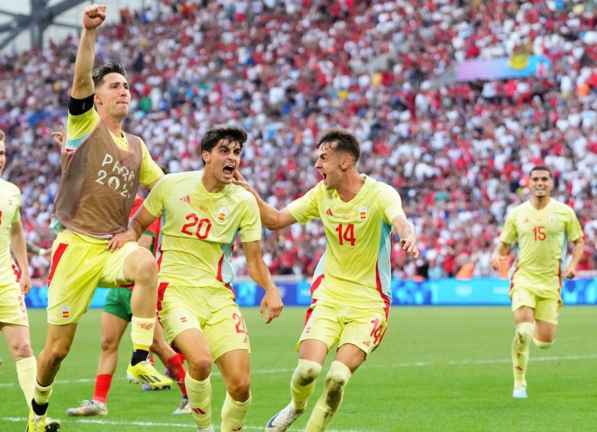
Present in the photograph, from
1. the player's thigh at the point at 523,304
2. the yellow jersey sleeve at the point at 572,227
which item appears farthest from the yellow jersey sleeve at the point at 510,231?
the player's thigh at the point at 523,304

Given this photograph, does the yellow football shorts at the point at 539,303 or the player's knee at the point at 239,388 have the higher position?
the player's knee at the point at 239,388

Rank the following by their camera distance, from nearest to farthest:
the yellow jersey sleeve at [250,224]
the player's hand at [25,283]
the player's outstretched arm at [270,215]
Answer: the yellow jersey sleeve at [250,224] → the player's outstretched arm at [270,215] → the player's hand at [25,283]

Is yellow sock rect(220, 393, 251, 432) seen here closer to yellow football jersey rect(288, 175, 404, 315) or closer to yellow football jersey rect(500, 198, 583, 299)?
yellow football jersey rect(288, 175, 404, 315)

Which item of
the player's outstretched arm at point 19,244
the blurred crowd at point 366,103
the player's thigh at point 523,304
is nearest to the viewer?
the player's outstretched arm at point 19,244

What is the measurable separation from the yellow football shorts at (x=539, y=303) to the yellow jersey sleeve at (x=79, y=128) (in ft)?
20.8

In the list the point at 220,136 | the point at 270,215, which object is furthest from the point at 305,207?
the point at 220,136

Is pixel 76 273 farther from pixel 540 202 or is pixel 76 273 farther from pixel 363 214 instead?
pixel 540 202

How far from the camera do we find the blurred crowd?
31.1 meters

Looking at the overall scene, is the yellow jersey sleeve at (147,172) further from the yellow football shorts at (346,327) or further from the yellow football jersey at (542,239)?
the yellow football jersey at (542,239)

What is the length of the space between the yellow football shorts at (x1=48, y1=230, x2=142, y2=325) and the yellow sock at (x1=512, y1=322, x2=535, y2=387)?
532 cm

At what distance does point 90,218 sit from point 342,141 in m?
2.03

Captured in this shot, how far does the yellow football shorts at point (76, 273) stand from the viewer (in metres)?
7.84

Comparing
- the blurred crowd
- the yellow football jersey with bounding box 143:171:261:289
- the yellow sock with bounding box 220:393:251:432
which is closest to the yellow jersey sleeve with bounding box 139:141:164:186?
the yellow football jersey with bounding box 143:171:261:289

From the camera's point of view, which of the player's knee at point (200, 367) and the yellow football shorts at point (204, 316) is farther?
the yellow football shorts at point (204, 316)
